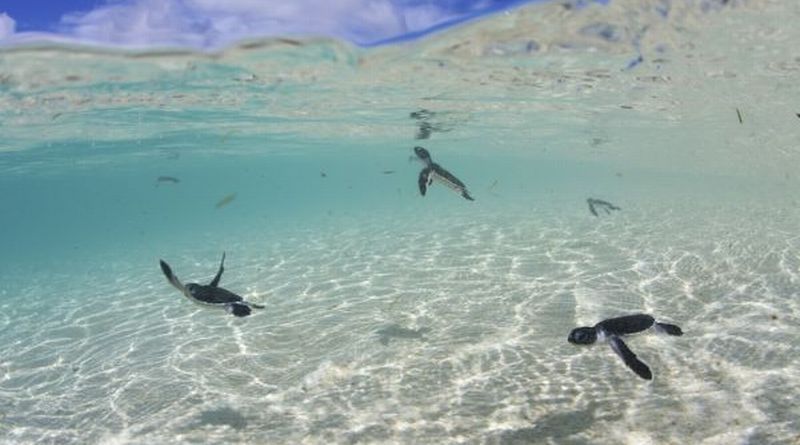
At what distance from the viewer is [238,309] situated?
4809mm

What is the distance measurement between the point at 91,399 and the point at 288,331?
3174 millimetres

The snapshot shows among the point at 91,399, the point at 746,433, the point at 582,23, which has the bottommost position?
the point at 91,399

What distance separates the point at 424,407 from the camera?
619 cm

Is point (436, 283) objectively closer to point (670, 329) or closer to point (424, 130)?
point (670, 329)

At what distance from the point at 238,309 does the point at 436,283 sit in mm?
7617

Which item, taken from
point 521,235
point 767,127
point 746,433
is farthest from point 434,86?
point 767,127

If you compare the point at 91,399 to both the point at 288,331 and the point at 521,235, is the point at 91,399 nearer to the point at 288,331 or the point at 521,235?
the point at 288,331

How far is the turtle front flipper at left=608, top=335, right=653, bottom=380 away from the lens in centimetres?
400

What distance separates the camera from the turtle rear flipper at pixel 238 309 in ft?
15.6

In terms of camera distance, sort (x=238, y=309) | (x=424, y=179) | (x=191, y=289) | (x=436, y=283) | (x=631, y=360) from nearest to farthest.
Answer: (x=631, y=360) → (x=238, y=309) → (x=191, y=289) → (x=424, y=179) → (x=436, y=283)

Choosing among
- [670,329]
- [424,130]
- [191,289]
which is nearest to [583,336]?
[670,329]

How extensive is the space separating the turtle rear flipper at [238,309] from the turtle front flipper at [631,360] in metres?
3.15

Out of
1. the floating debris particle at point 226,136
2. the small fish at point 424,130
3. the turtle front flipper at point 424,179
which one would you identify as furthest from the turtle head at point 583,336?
the floating debris particle at point 226,136

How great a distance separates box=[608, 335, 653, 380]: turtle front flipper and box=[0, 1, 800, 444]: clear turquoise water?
4.30 feet
